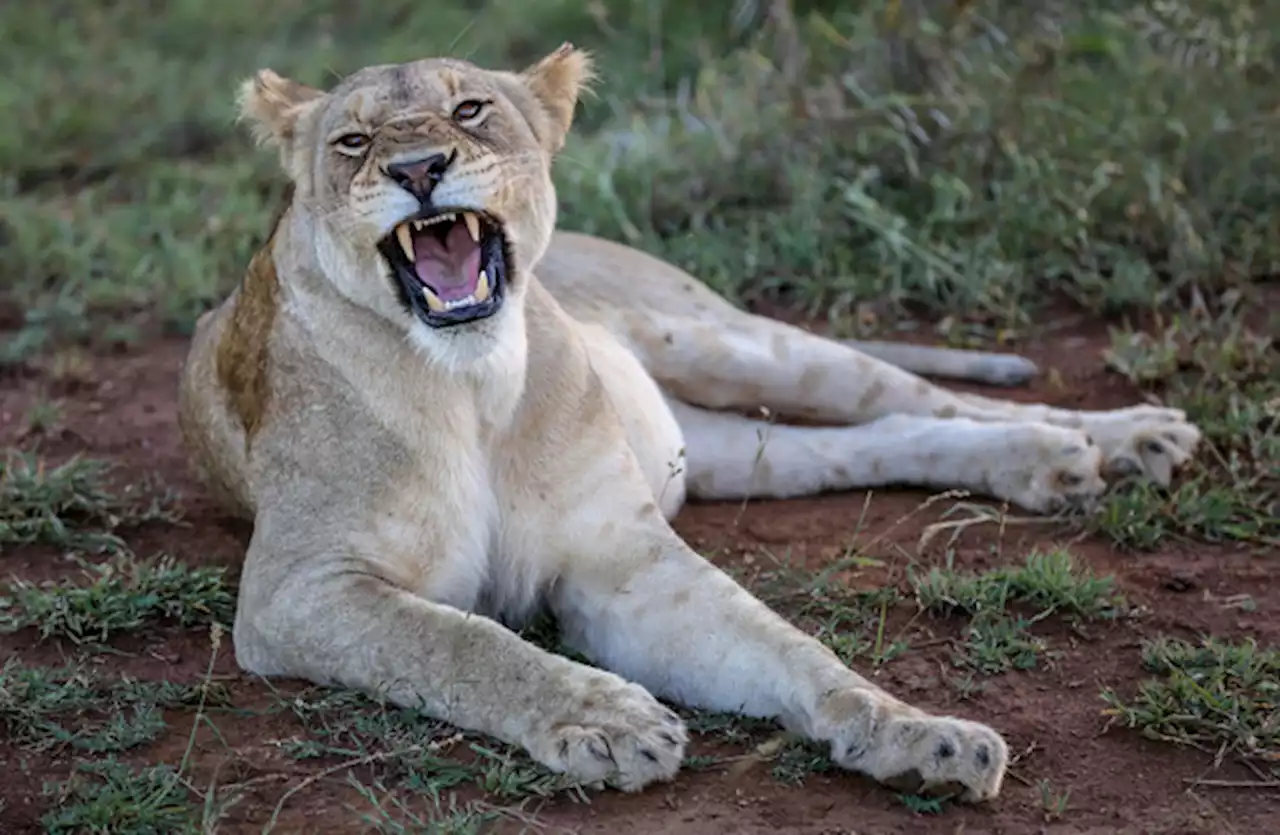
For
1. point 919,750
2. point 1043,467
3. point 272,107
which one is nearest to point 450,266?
point 272,107

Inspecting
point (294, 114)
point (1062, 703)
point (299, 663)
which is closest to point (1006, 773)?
point (1062, 703)

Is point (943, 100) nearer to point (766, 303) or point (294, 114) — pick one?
point (766, 303)

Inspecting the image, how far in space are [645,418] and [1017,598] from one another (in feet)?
2.96

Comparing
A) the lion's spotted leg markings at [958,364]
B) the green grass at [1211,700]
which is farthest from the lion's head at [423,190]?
the lion's spotted leg markings at [958,364]

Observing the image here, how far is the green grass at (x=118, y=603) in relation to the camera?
3.87m

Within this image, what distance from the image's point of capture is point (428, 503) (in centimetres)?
362

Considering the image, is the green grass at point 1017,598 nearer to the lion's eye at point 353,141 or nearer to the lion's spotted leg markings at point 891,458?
the lion's spotted leg markings at point 891,458

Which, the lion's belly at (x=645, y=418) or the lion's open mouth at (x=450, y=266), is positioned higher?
the lion's open mouth at (x=450, y=266)

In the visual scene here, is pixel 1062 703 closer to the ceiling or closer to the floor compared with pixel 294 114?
closer to the floor

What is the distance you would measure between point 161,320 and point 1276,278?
128 inches

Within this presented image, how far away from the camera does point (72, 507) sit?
14.9ft

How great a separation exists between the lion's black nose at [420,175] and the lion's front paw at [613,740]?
864 millimetres

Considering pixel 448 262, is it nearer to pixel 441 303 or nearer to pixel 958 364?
pixel 441 303

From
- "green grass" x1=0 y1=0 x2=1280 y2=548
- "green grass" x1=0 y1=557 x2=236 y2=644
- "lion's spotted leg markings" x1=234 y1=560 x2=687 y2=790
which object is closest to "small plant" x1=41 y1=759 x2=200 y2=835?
"lion's spotted leg markings" x1=234 y1=560 x2=687 y2=790
